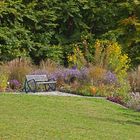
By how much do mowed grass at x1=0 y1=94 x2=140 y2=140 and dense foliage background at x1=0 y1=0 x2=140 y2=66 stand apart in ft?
34.6

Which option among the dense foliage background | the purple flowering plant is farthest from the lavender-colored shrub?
the dense foliage background

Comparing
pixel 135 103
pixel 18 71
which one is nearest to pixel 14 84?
pixel 18 71

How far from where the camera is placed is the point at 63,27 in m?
30.3

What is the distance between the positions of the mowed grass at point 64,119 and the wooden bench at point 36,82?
236 centimetres

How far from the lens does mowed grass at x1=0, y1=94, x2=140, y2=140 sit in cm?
1046

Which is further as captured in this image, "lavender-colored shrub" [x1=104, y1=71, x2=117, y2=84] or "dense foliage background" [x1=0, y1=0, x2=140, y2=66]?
"dense foliage background" [x1=0, y1=0, x2=140, y2=66]

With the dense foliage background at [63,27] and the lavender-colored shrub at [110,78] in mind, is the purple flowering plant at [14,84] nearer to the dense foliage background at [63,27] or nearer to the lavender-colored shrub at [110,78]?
the lavender-colored shrub at [110,78]

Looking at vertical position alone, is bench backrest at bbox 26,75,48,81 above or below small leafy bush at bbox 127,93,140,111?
above

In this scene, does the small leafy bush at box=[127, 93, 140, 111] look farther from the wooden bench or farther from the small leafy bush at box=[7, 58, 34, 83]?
the small leafy bush at box=[7, 58, 34, 83]

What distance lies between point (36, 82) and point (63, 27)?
10.7 metres

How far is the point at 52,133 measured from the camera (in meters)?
10.5

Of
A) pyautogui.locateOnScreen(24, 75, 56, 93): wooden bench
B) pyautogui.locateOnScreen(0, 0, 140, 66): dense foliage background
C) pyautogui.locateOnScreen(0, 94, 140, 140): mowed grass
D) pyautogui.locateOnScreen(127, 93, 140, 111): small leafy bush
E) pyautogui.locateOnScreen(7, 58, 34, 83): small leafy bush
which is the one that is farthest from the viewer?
pyautogui.locateOnScreen(0, 0, 140, 66): dense foliage background

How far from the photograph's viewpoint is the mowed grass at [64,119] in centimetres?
1046

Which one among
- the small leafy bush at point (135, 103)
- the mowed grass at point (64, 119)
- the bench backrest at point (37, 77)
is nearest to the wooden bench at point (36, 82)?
the bench backrest at point (37, 77)
